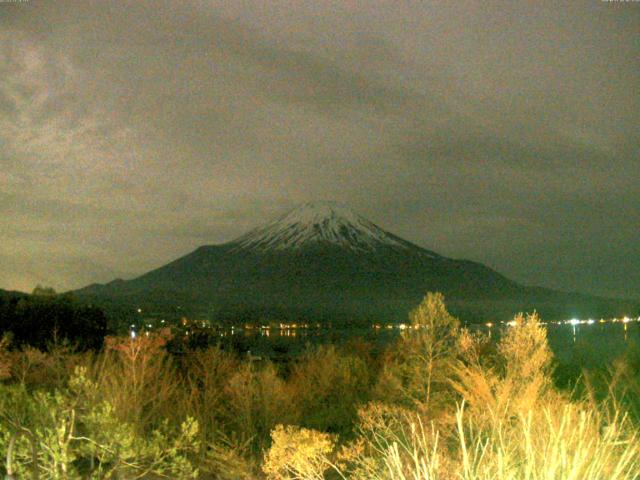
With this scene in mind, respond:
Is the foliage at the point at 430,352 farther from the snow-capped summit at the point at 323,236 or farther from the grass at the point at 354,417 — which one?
the snow-capped summit at the point at 323,236

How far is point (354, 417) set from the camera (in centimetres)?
1891

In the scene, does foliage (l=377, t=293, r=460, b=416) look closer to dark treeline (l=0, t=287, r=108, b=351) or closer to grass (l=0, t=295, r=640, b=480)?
grass (l=0, t=295, r=640, b=480)

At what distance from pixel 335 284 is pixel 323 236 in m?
33.5

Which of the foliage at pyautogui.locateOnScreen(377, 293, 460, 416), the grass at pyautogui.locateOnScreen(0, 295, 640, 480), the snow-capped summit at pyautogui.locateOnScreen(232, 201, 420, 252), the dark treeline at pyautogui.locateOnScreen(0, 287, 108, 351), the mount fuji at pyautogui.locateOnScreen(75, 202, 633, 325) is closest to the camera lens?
the grass at pyautogui.locateOnScreen(0, 295, 640, 480)

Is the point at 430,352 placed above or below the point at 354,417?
above

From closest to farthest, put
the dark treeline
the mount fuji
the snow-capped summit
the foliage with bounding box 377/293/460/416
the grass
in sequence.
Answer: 1. the grass
2. the foliage with bounding box 377/293/460/416
3. the dark treeline
4. the mount fuji
5. the snow-capped summit

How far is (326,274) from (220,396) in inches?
5488

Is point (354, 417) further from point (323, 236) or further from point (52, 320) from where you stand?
point (323, 236)

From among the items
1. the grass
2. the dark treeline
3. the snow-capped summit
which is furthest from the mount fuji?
the grass

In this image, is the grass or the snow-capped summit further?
the snow-capped summit

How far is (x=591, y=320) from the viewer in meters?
150

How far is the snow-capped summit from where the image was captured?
175 meters

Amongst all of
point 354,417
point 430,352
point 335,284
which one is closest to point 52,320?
point 354,417

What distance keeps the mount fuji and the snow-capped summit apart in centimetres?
46
